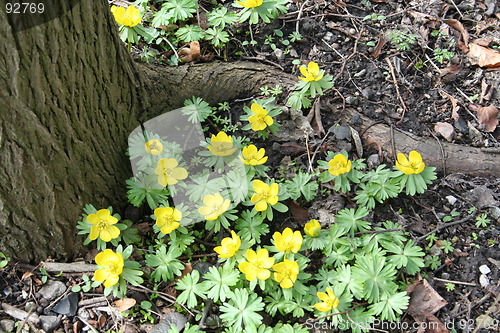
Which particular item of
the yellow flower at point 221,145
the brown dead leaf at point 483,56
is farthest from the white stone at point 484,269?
the brown dead leaf at point 483,56

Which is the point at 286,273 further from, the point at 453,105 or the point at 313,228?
the point at 453,105

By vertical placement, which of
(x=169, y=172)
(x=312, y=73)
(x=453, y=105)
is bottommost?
→ (x=453, y=105)

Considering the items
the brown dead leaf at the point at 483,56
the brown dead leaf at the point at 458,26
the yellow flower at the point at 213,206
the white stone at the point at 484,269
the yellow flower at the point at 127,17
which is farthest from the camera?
the brown dead leaf at the point at 458,26

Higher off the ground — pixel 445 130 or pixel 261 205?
pixel 261 205

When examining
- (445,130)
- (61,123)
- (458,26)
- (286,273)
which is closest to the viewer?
(61,123)

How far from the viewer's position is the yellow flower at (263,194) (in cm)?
266

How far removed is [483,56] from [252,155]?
2124 millimetres

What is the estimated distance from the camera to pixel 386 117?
11.0 ft

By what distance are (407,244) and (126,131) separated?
1722 mm

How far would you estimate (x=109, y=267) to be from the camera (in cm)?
238

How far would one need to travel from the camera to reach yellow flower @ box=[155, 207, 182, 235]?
259 cm

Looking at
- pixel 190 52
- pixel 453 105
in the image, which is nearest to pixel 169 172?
pixel 190 52

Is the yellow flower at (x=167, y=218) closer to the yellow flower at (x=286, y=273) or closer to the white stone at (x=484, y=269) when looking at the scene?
the yellow flower at (x=286, y=273)

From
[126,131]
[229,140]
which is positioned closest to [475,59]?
[229,140]
